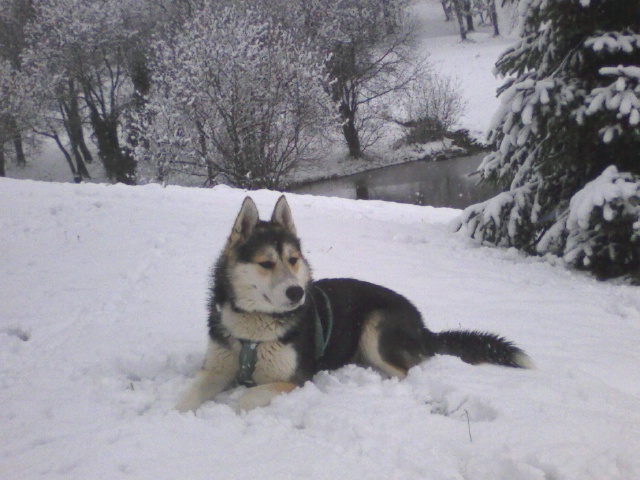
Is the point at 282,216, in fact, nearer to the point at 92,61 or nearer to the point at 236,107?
the point at 236,107

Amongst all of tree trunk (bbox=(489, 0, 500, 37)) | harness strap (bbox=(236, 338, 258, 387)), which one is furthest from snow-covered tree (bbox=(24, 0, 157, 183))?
tree trunk (bbox=(489, 0, 500, 37))

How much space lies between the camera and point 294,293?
333 cm

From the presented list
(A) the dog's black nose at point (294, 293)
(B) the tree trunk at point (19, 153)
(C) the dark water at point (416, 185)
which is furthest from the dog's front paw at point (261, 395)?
(B) the tree trunk at point (19, 153)

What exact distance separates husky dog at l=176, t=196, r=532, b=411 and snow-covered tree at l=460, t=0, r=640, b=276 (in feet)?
14.0

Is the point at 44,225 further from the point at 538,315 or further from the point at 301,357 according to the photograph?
the point at 538,315

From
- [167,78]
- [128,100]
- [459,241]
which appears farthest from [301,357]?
[128,100]

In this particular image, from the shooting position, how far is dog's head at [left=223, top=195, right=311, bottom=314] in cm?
340

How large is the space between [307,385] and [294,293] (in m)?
0.71

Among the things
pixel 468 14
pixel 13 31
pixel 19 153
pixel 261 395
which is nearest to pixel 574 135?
pixel 261 395

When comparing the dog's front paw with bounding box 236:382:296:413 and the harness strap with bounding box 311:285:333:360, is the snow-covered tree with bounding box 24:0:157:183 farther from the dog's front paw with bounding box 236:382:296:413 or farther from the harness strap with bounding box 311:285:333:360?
the dog's front paw with bounding box 236:382:296:413

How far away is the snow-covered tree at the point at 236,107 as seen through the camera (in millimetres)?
19766

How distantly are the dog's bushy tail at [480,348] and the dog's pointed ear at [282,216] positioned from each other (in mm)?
1598

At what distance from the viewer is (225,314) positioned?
143 inches

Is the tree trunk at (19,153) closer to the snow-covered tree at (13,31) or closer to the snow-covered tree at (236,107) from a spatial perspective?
the snow-covered tree at (13,31)
